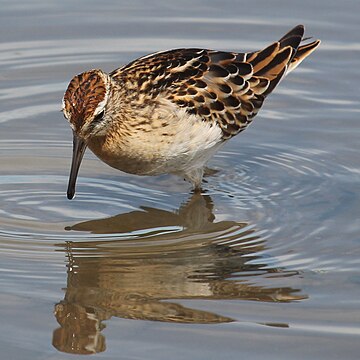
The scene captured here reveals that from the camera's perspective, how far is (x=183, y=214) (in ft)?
34.6

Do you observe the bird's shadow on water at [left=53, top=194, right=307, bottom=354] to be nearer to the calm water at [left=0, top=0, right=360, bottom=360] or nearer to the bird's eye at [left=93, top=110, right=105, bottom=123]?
the calm water at [left=0, top=0, right=360, bottom=360]

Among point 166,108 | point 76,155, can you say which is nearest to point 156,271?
point 76,155

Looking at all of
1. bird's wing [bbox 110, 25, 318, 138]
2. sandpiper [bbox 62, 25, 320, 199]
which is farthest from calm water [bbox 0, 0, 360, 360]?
bird's wing [bbox 110, 25, 318, 138]

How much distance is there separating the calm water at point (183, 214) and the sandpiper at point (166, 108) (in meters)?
0.55

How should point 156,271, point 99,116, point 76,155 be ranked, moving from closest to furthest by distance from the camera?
point 156,271 → point 76,155 → point 99,116

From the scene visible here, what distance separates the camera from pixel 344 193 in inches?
422

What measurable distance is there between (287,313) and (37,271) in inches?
86.0

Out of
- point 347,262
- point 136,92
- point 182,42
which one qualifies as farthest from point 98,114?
point 182,42

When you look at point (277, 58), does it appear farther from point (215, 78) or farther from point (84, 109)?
point (84, 109)

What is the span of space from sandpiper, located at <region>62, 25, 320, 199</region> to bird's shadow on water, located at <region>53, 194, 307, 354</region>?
23.0 inches

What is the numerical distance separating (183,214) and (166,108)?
1.09 metres

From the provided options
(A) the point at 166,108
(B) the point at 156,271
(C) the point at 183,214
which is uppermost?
(A) the point at 166,108

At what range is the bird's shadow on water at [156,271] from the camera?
7992 millimetres

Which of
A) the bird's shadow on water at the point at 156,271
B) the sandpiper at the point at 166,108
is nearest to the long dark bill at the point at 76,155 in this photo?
the sandpiper at the point at 166,108
